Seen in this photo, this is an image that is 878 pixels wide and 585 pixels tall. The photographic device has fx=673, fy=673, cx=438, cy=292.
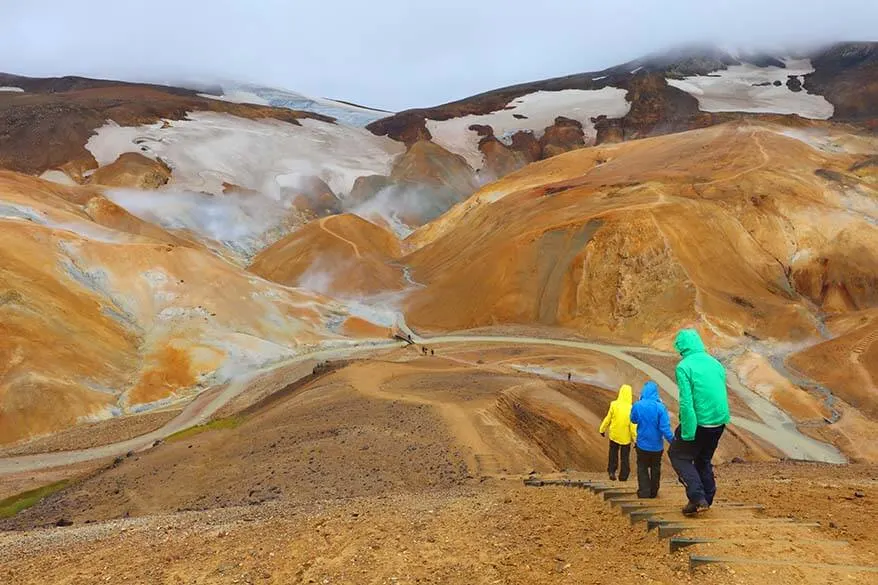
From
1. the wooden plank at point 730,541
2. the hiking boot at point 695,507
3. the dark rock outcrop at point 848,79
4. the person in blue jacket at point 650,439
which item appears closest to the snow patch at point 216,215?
the person in blue jacket at point 650,439

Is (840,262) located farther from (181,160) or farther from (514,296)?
(181,160)

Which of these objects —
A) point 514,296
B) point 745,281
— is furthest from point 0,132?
point 745,281

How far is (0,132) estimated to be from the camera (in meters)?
106

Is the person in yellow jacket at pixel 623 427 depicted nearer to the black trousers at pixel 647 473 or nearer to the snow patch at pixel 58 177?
the black trousers at pixel 647 473

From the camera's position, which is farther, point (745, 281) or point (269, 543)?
point (745, 281)

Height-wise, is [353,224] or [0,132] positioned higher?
[0,132]

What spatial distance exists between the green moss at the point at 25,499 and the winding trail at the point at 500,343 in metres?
5.04

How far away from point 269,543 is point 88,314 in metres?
40.6

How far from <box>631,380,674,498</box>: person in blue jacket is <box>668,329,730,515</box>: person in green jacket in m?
1.10

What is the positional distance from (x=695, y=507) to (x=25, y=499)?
22.6 meters

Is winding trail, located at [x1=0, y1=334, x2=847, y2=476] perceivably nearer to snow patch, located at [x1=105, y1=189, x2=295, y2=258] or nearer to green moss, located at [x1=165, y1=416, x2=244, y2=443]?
green moss, located at [x1=165, y1=416, x2=244, y2=443]

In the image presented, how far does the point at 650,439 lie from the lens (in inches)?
378

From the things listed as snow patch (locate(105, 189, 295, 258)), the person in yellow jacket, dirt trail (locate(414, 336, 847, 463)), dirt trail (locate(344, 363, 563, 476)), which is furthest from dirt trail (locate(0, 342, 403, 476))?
→ snow patch (locate(105, 189, 295, 258))

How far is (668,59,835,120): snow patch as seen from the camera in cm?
13138
